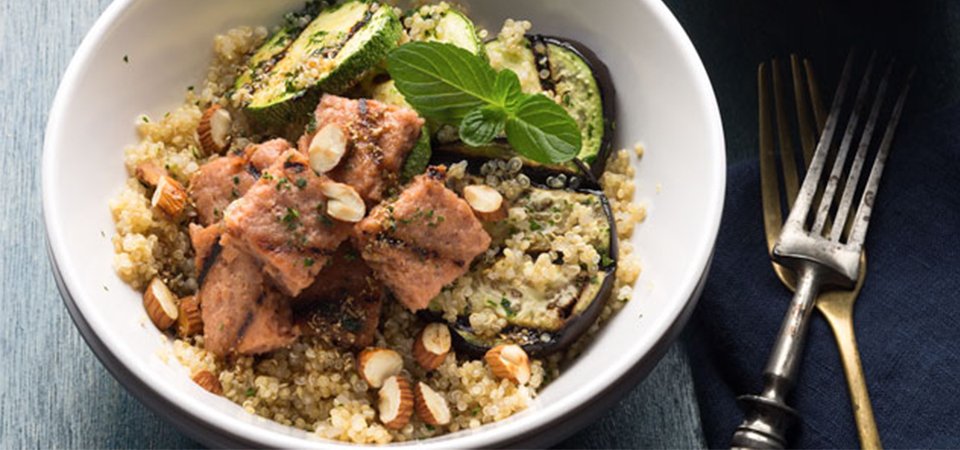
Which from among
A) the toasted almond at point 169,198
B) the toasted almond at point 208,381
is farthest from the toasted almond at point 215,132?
the toasted almond at point 208,381

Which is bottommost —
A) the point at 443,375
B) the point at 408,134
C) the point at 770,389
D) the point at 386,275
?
the point at 770,389

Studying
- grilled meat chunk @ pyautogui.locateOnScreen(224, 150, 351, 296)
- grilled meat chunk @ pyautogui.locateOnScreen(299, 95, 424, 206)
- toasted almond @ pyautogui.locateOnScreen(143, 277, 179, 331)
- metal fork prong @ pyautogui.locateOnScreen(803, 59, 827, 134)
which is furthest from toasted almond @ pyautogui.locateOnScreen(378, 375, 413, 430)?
metal fork prong @ pyautogui.locateOnScreen(803, 59, 827, 134)

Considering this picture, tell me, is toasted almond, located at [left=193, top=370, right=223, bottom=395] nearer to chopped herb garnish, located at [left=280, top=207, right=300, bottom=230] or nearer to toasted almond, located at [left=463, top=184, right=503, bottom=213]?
chopped herb garnish, located at [left=280, top=207, right=300, bottom=230]

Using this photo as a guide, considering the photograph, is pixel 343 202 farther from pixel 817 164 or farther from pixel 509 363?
pixel 817 164

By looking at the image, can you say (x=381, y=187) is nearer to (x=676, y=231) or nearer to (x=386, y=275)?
(x=386, y=275)

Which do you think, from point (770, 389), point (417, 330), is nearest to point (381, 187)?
point (417, 330)
